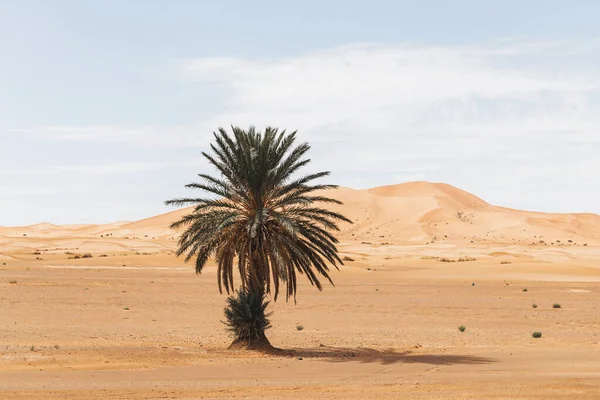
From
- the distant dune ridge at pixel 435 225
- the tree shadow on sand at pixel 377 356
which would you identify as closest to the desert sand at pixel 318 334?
the tree shadow on sand at pixel 377 356

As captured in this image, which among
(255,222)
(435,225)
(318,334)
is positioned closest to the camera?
(255,222)

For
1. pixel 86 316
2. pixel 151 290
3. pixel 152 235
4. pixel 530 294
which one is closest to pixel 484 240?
pixel 152 235

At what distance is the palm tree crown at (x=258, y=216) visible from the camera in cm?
2297

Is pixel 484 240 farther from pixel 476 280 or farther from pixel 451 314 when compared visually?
pixel 451 314

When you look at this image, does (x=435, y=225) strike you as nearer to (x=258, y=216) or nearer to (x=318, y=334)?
(x=318, y=334)

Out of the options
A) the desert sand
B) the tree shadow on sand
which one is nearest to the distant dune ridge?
the desert sand

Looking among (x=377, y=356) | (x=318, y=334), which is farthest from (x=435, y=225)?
(x=377, y=356)

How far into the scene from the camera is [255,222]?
73.8 ft

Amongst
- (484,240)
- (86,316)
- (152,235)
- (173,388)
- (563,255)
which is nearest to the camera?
(173,388)

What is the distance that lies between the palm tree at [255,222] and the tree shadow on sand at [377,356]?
1632mm

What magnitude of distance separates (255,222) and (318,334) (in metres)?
8.13

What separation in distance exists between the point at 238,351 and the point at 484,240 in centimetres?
9973

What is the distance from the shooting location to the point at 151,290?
145 feet

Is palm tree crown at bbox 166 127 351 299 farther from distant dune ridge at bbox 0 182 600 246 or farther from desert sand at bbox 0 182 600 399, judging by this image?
distant dune ridge at bbox 0 182 600 246
